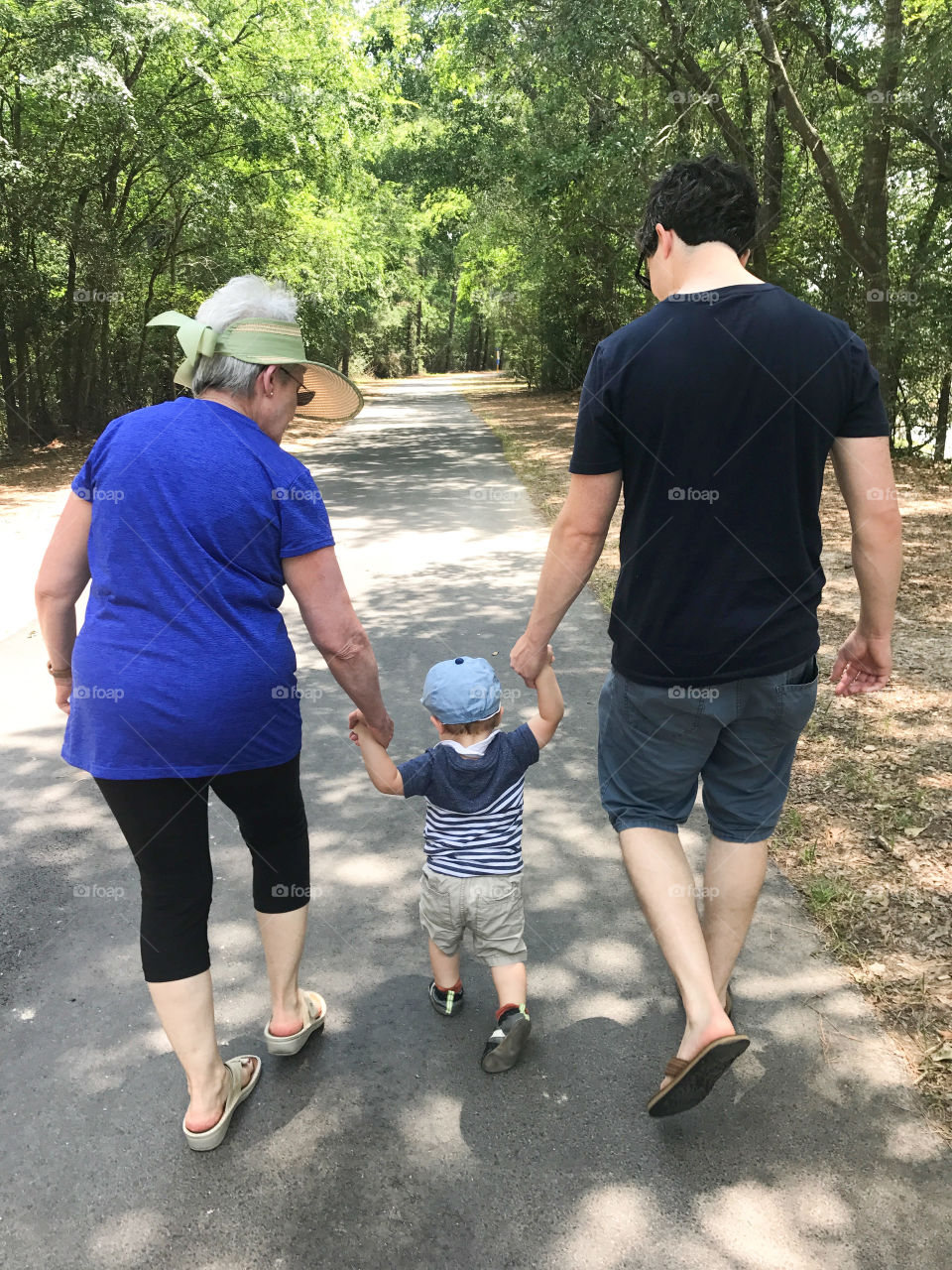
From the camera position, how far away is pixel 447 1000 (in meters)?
2.86

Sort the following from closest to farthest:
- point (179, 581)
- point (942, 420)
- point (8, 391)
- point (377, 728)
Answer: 1. point (179, 581)
2. point (377, 728)
3. point (942, 420)
4. point (8, 391)

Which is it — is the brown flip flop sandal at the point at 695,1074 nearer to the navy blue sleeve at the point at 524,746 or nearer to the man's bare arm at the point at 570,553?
the navy blue sleeve at the point at 524,746

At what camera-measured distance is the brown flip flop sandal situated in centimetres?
223

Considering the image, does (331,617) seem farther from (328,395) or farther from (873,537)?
(873,537)

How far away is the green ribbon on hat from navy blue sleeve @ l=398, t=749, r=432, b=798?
1.09 m

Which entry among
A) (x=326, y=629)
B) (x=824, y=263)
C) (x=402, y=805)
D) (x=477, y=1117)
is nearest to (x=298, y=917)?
(x=477, y=1117)

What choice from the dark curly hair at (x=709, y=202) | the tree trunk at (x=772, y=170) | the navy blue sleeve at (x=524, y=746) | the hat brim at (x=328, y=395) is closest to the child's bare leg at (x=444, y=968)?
the navy blue sleeve at (x=524, y=746)

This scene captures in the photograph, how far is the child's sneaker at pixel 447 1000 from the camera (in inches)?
112

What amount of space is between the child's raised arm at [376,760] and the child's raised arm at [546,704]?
41cm

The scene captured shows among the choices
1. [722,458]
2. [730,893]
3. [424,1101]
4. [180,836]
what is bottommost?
[424,1101]

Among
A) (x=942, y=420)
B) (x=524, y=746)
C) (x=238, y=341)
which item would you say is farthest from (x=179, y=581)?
(x=942, y=420)

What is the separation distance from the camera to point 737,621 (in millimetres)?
2299

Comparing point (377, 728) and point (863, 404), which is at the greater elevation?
point (863, 404)

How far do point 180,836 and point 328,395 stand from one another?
129 cm
